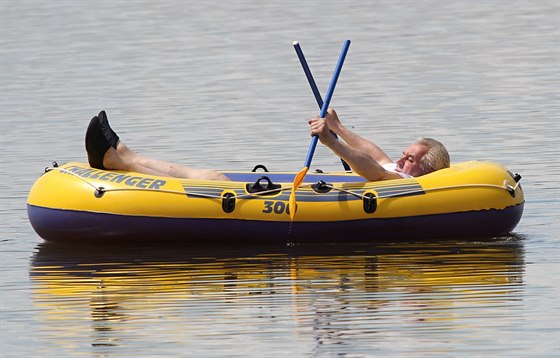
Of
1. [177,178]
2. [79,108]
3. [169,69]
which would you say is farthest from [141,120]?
[177,178]

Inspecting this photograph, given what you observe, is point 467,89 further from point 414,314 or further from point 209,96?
point 414,314

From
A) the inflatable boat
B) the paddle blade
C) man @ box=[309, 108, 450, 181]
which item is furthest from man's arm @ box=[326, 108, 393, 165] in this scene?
the paddle blade

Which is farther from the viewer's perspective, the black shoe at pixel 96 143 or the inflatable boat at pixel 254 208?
the black shoe at pixel 96 143

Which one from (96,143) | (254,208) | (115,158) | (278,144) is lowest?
(254,208)

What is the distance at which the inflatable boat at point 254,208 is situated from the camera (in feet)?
38.0

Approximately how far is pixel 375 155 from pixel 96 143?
6.35ft

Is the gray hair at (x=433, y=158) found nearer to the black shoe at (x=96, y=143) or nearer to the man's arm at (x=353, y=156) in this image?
the man's arm at (x=353, y=156)

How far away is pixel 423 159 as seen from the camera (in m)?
12.1

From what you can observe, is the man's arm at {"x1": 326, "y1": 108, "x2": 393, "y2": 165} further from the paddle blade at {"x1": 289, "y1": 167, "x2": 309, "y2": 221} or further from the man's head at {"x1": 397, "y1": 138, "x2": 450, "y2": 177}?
the paddle blade at {"x1": 289, "y1": 167, "x2": 309, "y2": 221}

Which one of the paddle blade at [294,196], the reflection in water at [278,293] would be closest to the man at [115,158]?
the reflection in water at [278,293]

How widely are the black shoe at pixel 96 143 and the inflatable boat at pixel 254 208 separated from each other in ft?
0.36

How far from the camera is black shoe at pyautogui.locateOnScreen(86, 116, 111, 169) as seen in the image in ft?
38.8

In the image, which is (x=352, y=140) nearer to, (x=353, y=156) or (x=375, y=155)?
(x=375, y=155)

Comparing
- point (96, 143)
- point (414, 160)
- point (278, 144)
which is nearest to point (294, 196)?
point (414, 160)
